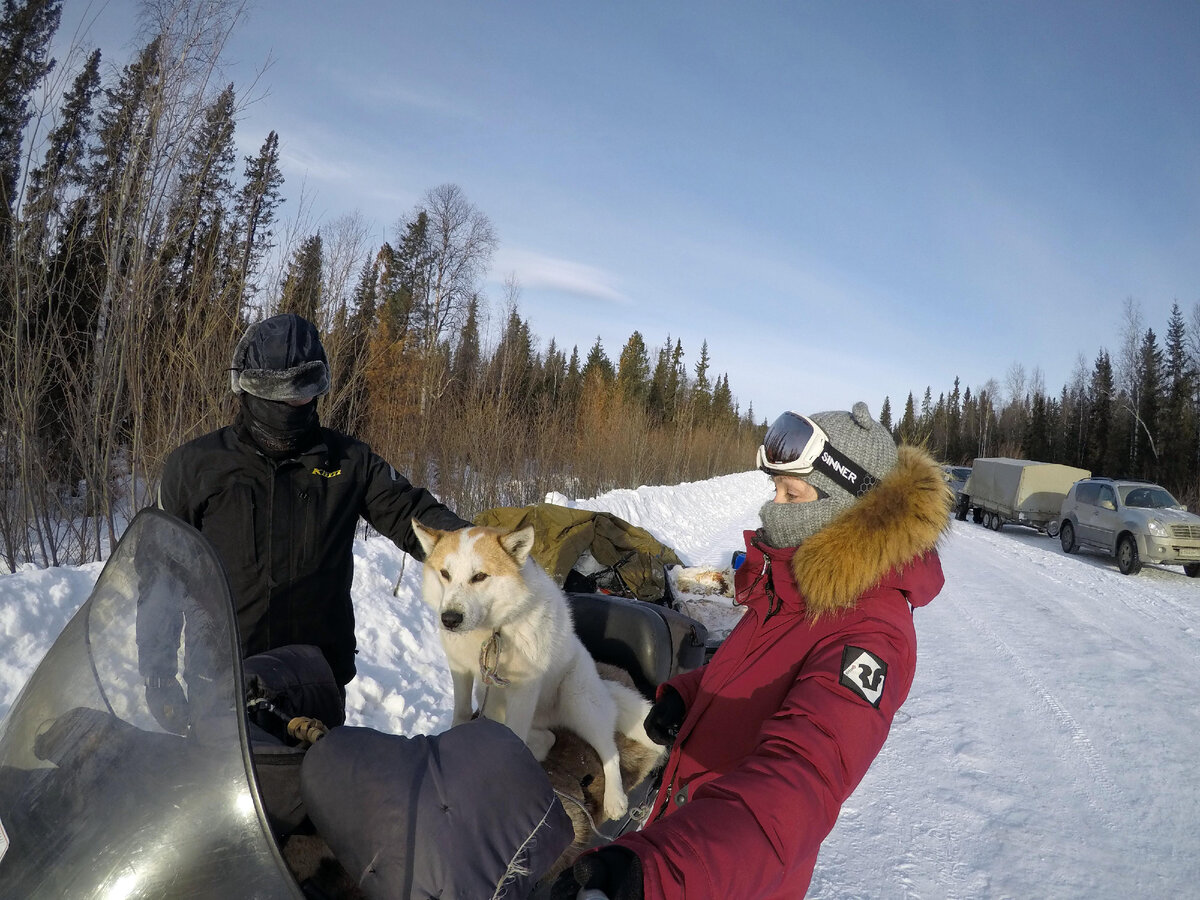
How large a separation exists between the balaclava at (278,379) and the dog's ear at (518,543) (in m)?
0.85

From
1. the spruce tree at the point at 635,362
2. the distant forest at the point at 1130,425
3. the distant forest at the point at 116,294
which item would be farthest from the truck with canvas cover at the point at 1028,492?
the spruce tree at the point at 635,362

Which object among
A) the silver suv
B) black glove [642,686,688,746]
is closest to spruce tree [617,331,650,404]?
the silver suv

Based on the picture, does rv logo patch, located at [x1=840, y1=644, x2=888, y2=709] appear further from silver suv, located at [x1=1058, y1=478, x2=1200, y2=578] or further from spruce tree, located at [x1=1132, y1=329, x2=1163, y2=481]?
spruce tree, located at [x1=1132, y1=329, x2=1163, y2=481]

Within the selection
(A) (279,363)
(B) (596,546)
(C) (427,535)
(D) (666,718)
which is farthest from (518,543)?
(B) (596,546)

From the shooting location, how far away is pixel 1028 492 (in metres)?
20.2

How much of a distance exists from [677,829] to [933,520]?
0.94 meters

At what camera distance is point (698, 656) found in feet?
10.9

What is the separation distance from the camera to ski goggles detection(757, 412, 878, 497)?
1659mm

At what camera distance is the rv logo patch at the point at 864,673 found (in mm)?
1284

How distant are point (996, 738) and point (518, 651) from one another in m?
4.01

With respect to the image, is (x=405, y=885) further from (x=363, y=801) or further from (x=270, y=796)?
(x=270, y=796)

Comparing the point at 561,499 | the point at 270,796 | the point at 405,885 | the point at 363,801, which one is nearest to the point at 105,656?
the point at 270,796

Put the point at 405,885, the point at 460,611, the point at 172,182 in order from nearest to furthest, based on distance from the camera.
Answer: the point at 405,885 → the point at 460,611 → the point at 172,182

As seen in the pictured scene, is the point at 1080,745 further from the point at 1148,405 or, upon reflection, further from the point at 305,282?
the point at 1148,405
